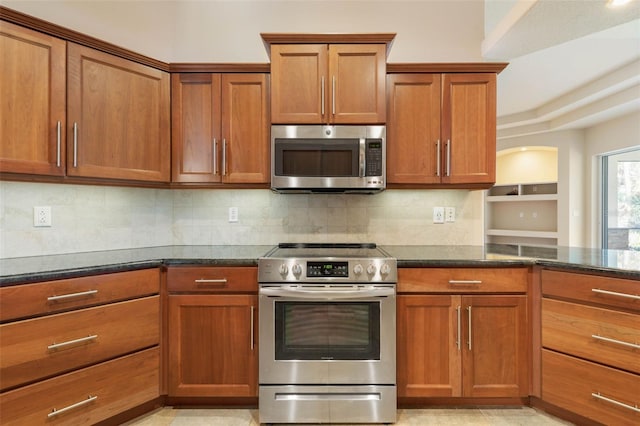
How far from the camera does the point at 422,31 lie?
2.59m

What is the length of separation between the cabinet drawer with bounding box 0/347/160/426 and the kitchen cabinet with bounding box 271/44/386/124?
1703mm

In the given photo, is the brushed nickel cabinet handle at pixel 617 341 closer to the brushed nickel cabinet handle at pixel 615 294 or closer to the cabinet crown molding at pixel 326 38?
the brushed nickel cabinet handle at pixel 615 294

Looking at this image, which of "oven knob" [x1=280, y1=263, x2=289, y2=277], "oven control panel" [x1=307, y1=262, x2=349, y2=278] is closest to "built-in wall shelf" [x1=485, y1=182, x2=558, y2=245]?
"oven control panel" [x1=307, y1=262, x2=349, y2=278]

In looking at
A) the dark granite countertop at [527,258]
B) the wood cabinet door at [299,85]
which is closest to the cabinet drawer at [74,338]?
the wood cabinet door at [299,85]

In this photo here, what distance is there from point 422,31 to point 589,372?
2.54m

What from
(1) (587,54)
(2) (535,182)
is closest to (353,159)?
(1) (587,54)

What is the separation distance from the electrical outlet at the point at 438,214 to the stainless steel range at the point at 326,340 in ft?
3.10

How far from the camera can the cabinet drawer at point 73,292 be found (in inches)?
56.0

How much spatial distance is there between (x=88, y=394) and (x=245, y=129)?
177 cm

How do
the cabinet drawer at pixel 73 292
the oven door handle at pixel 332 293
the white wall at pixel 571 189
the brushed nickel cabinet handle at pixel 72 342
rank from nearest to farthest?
the cabinet drawer at pixel 73 292 < the brushed nickel cabinet handle at pixel 72 342 < the oven door handle at pixel 332 293 < the white wall at pixel 571 189

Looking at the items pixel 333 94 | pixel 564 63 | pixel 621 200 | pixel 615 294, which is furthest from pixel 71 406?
→ pixel 621 200

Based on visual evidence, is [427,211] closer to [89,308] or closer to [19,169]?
[89,308]

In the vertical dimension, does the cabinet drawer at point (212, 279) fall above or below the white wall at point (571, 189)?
below

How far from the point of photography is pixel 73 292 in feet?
5.22
